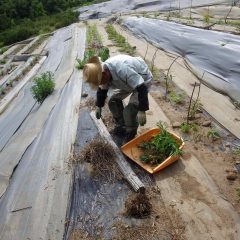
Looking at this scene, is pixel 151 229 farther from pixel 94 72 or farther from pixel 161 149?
pixel 94 72

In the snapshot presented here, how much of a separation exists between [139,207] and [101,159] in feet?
2.62

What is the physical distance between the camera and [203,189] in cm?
288

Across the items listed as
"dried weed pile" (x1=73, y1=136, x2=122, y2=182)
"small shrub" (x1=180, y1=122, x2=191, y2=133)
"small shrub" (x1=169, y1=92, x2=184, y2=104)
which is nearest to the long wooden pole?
"dried weed pile" (x1=73, y1=136, x2=122, y2=182)

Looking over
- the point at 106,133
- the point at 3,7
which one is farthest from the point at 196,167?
the point at 3,7

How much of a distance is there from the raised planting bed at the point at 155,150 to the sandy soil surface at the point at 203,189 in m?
0.10

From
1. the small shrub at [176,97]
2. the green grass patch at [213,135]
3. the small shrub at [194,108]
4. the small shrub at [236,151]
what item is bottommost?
the small shrub at [176,97]

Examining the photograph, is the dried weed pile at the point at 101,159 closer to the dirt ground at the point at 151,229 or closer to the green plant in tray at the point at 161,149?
the green plant in tray at the point at 161,149

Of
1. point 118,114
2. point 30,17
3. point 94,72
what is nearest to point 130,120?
point 118,114

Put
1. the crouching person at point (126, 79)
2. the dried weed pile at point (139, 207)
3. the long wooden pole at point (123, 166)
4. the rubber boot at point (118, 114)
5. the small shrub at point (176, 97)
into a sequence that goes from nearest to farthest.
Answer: the dried weed pile at point (139, 207) < the long wooden pole at point (123, 166) < the crouching person at point (126, 79) < the rubber boot at point (118, 114) < the small shrub at point (176, 97)

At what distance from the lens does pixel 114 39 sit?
9125mm

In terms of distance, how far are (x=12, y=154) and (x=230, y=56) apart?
3.41 m

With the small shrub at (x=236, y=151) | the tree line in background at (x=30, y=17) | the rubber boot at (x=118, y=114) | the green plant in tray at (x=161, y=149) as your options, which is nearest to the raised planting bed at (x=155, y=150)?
the green plant in tray at (x=161, y=149)

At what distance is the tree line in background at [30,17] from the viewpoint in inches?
546

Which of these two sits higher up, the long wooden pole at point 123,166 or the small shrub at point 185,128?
the long wooden pole at point 123,166
